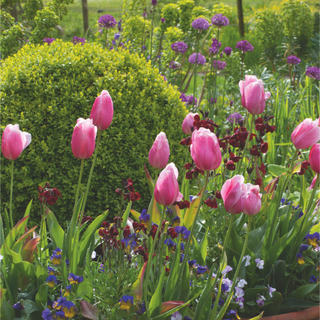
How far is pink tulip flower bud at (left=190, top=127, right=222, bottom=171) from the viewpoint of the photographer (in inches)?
40.1

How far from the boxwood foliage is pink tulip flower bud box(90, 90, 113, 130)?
36.9 inches

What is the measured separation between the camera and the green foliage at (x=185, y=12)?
472 cm

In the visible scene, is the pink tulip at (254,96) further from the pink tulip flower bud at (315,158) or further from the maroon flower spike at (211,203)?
the maroon flower spike at (211,203)

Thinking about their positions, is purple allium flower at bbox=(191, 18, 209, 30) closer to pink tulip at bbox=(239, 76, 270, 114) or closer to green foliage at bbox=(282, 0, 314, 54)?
pink tulip at bbox=(239, 76, 270, 114)

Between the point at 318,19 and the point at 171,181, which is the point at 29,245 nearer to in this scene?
the point at 171,181

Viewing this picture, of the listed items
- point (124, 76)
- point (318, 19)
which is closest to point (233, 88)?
point (124, 76)

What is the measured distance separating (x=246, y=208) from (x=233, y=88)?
426cm

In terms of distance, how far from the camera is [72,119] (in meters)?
2.20

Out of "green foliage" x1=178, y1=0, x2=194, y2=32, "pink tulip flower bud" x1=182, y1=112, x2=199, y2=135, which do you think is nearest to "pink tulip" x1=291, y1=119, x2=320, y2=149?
"pink tulip flower bud" x1=182, y1=112, x2=199, y2=135

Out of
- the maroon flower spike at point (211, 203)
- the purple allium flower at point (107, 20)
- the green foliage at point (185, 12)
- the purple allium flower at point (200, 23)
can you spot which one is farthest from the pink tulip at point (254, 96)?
the green foliage at point (185, 12)

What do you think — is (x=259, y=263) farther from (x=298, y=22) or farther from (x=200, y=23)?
(x=298, y=22)

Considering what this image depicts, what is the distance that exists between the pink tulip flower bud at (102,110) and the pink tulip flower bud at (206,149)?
399 mm

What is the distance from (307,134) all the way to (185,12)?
412 cm

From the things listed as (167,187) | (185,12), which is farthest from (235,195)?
(185,12)
